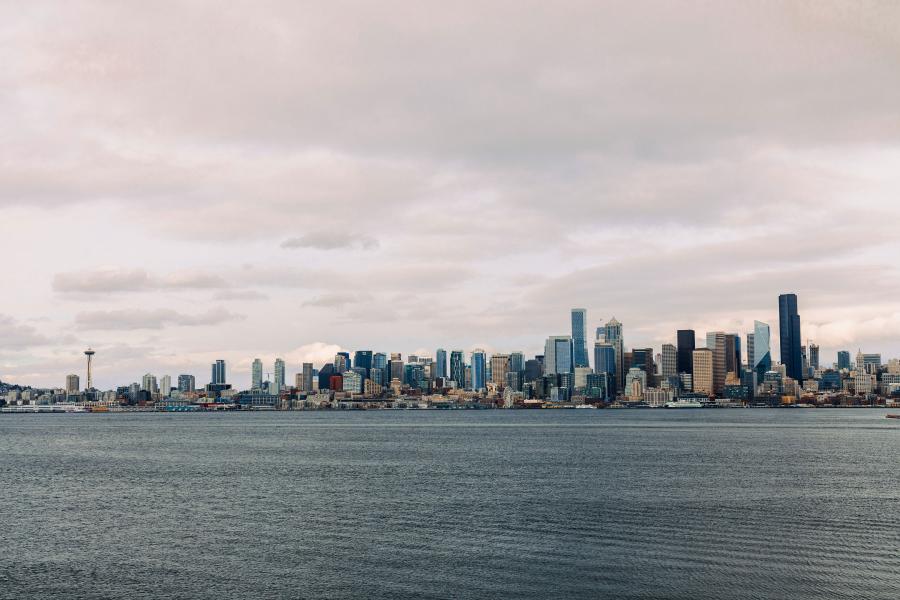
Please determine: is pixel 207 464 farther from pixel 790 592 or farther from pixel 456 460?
pixel 790 592

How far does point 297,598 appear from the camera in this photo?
44.0 meters

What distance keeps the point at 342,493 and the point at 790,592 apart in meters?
49.2

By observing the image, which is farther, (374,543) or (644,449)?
(644,449)

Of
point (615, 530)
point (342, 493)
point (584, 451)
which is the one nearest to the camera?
point (615, 530)

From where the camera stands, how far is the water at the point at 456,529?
153ft

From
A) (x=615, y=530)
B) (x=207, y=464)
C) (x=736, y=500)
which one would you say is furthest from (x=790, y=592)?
(x=207, y=464)

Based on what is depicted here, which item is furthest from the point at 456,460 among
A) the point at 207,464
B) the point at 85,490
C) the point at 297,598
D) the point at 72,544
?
the point at 297,598

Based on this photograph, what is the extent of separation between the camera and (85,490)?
Result: 3506 inches

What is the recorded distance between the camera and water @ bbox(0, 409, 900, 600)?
153 ft

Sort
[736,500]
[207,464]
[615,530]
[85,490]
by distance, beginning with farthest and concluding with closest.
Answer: [207,464]
[85,490]
[736,500]
[615,530]

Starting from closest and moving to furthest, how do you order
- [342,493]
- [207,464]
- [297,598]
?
[297,598] < [342,493] < [207,464]

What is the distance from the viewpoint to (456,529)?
204 feet

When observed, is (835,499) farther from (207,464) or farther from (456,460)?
(207,464)

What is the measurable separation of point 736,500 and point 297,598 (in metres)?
47.1
